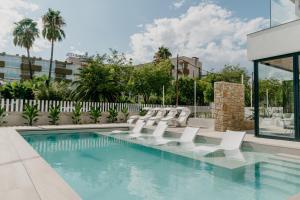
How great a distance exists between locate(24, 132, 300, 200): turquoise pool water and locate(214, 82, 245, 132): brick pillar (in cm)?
451

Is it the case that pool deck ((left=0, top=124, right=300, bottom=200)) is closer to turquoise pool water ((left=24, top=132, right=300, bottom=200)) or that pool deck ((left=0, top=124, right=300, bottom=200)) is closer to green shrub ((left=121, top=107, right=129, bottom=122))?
turquoise pool water ((left=24, top=132, right=300, bottom=200))

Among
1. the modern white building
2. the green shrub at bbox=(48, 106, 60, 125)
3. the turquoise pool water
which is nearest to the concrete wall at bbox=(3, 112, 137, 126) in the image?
the green shrub at bbox=(48, 106, 60, 125)

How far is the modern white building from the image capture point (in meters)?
9.35

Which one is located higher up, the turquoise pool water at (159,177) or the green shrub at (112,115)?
the green shrub at (112,115)

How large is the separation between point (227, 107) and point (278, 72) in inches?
123

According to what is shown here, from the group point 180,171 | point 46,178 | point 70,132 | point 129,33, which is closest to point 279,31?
point 180,171

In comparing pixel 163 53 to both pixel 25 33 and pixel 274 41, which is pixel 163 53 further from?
pixel 274 41

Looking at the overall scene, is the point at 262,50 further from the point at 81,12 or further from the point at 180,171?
the point at 81,12

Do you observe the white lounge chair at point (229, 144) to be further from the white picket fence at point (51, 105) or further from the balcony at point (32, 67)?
the balcony at point (32, 67)

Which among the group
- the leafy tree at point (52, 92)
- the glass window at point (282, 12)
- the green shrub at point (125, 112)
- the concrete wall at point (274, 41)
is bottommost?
the green shrub at point (125, 112)

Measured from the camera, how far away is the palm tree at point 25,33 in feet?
129

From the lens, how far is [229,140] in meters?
8.69

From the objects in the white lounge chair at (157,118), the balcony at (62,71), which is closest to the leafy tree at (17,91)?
the white lounge chair at (157,118)

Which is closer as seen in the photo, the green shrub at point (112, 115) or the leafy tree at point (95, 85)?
the green shrub at point (112, 115)
